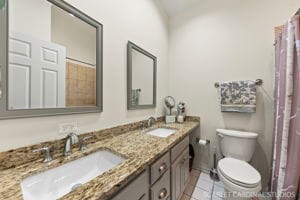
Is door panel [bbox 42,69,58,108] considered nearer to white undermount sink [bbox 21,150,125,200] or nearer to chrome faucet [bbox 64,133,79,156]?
chrome faucet [bbox 64,133,79,156]

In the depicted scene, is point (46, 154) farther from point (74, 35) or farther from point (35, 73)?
point (74, 35)

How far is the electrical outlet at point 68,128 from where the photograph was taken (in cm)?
96

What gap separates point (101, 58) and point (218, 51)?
1683mm

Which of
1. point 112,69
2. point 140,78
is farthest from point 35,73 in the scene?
point 140,78

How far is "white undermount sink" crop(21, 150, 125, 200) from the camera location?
69 centimetres

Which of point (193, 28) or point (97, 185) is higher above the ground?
point (193, 28)

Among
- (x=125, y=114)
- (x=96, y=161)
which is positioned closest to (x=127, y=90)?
(x=125, y=114)

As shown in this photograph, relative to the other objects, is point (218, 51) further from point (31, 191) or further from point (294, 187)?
point (31, 191)

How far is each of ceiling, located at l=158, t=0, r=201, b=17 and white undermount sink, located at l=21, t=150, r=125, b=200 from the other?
2.32 meters

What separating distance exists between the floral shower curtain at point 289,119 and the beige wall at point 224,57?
50cm

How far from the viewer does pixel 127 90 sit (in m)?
1.55

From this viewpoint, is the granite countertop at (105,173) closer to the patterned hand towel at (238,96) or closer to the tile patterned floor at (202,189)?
the tile patterned floor at (202,189)

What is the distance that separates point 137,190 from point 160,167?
0.96ft

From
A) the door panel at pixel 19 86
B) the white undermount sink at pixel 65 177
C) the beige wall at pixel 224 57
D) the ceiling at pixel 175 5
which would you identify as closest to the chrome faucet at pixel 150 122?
→ the beige wall at pixel 224 57
